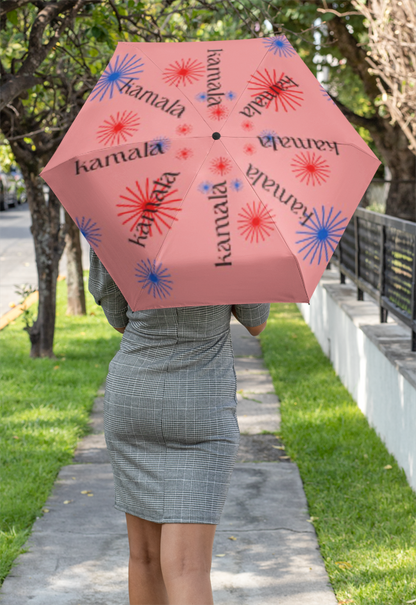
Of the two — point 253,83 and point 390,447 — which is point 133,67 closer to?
point 253,83

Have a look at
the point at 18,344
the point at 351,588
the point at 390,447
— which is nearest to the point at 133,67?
the point at 351,588

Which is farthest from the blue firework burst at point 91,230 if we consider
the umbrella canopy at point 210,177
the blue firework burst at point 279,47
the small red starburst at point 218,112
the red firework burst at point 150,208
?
the blue firework burst at point 279,47

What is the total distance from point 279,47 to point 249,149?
0.45 m

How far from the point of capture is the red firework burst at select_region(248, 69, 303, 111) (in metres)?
2.38

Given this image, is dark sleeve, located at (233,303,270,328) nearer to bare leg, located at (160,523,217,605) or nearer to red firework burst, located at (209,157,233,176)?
red firework burst, located at (209,157,233,176)

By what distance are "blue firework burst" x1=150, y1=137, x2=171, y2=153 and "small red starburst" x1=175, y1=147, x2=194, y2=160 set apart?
0.13ft

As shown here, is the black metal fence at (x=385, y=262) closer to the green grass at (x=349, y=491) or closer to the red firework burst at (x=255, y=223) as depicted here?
the green grass at (x=349, y=491)

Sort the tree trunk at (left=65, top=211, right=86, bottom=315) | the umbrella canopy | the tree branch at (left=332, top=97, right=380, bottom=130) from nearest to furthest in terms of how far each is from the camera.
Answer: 1. the umbrella canopy
2. the tree trunk at (left=65, top=211, right=86, bottom=315)
3. the tree branch at (left=332, top=97, right=380, bottom=130)

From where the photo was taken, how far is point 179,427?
240 cm

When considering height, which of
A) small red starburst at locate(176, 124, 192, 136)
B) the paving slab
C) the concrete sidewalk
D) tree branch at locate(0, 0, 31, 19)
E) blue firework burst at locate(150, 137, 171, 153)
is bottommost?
the concrete sidewalk

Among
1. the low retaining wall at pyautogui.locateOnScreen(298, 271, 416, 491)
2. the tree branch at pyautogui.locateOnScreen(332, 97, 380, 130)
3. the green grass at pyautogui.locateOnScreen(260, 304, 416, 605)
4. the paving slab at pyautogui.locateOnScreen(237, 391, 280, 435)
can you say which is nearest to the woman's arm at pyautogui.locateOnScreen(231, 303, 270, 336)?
the green grass at pyautogui.locateOnScreen(260, 304, 416, 605)

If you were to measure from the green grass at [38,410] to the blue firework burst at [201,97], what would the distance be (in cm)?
256

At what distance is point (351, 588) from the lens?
3.61 meters

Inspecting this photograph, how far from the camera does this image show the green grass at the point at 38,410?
4.59 m
